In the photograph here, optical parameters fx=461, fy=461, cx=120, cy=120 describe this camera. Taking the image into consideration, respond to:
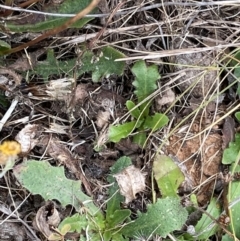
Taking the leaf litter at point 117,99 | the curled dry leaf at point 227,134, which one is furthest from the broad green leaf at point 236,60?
the curled dry leaf at point 227,134

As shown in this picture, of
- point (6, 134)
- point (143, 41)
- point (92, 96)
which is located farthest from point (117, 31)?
point (6, 134)

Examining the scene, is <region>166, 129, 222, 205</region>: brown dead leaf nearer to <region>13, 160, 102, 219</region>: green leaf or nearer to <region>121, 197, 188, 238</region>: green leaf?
<region>121, 197, 188, 238</region>: green leaf

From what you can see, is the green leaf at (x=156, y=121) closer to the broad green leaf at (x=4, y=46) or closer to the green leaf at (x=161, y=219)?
the green leaf at (x=161, y=219)

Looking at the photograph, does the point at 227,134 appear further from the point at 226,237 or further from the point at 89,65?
the point at 89,65

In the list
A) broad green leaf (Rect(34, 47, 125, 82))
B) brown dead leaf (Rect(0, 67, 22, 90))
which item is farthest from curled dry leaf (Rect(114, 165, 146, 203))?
brown dead leaf (Rect(0, 67, 22, 90))

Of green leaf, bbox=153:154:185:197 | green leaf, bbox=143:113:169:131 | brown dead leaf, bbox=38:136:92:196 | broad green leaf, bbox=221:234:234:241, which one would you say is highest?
green leaf, bbox=143:113:169:131

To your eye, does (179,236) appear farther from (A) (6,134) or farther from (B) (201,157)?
(A) (6,134)

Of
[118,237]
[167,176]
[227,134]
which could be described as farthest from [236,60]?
[118,237]
